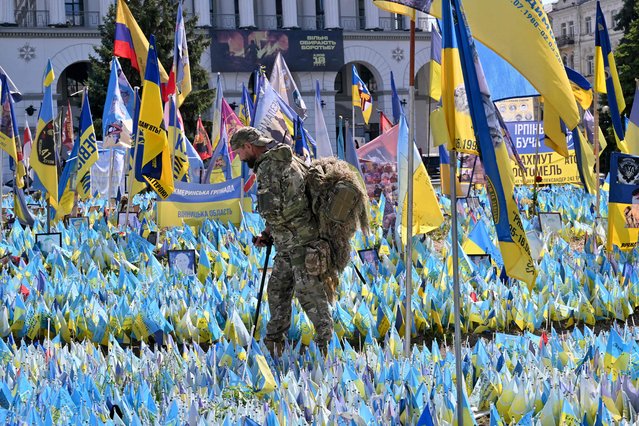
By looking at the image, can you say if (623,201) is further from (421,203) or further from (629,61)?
(629,61)

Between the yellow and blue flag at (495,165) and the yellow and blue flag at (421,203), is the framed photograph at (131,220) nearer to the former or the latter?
the yellow and blue flag at (421,203)

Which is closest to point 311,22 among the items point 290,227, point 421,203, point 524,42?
point 421,203

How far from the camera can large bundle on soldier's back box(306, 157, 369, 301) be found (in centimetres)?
562

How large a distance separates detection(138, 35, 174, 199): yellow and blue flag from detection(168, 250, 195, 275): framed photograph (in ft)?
5.06

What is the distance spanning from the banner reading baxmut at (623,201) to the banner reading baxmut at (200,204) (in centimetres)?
489

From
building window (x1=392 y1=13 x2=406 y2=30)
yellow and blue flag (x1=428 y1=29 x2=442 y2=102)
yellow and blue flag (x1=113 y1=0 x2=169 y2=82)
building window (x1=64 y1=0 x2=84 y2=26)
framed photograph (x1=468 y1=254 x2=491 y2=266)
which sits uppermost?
building window (x1=64 y1=0 x2=84 y2=26)

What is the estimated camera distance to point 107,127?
1335 cm

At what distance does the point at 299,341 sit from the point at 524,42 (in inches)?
100.0

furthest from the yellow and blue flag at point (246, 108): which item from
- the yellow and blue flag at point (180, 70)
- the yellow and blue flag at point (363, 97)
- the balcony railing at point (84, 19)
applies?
the balcony railing at point (84, 19)

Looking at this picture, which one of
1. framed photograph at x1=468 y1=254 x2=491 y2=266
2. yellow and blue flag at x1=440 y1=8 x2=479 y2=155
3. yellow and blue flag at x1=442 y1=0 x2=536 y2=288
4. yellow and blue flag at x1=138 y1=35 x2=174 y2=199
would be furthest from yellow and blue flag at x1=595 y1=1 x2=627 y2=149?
yellow and blue flag at x1=442 y1=0 x2=536 y2=288

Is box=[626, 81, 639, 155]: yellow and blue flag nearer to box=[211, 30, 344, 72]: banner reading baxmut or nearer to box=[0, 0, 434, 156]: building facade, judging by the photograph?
box=[0, 0, 434, 156]: building facade

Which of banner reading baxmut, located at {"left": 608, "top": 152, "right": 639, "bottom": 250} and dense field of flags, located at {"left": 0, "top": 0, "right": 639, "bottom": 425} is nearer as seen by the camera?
dense field of flags, located at {"left": 0, "top": 0, "right": 639, "bottom": 425}

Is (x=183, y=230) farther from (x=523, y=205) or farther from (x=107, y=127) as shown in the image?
(x=523, y=205)

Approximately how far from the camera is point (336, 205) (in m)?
5.62
